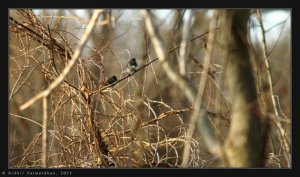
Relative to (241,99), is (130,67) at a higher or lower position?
higher

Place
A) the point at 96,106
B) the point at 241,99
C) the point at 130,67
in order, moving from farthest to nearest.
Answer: the point at 130,67 < the point at 96,106 < the point at 241,99

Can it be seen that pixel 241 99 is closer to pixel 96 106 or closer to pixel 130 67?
pixel 96 106

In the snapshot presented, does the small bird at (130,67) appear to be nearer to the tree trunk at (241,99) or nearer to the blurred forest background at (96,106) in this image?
the blurred forest background at (96,106)

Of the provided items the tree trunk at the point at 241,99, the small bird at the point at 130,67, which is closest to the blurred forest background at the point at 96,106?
the small bird at the point at 130,67

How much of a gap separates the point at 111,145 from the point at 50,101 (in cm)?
52

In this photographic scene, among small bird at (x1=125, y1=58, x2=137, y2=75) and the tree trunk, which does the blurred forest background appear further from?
the tree trunk

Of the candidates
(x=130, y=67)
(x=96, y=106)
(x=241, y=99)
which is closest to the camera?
(x=241, y=99)

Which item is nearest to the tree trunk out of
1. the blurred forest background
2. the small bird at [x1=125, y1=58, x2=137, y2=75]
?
the blurred forest background

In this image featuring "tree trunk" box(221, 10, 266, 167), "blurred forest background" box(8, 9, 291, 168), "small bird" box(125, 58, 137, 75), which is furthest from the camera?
"small bird" box(125, 58, 137, 75)

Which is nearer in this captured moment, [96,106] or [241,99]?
[241,99]

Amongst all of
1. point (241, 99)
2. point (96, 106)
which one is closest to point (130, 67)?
point (96, 106)

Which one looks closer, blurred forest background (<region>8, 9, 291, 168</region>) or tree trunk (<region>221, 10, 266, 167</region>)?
tree trunk (<region>221, 10, 266, 167</region>)
